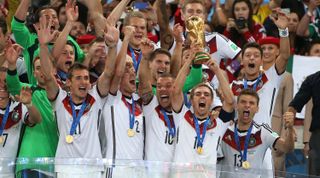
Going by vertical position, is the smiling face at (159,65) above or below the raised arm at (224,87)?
above

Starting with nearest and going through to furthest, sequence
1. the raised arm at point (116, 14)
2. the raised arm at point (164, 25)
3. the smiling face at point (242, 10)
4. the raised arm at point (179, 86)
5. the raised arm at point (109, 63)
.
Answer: the raised arm at point (109, 63), the raised arm at point (179, 86), the raised arm at point (116, 14), the raised arm at point (164, 25), the smiling face at point (242, 10)

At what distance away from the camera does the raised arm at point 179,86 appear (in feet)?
38.7

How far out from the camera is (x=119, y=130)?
11.7 meters

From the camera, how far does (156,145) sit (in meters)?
11.9

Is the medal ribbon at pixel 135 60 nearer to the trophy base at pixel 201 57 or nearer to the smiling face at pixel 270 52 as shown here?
the trophy base at pixel 201 57

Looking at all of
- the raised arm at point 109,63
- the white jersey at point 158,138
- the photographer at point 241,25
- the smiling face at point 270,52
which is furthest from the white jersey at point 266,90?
the raised arm at point 109,63

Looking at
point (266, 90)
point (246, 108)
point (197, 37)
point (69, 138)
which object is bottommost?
point (69, 138)

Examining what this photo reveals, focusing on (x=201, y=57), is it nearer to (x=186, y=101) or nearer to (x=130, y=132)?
(x=186, y=101)

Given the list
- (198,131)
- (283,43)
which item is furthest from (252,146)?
(283,43)

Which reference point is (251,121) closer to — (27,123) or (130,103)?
(130,103)

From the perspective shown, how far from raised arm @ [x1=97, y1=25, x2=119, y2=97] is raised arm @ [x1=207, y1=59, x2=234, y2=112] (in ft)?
3.22

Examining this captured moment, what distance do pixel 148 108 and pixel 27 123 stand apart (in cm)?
129

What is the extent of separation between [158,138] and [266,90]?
60.4 inches

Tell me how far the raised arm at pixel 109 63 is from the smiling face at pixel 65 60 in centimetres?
52
